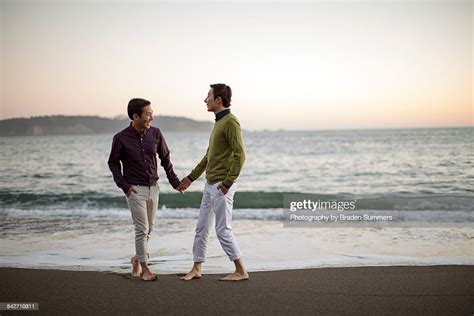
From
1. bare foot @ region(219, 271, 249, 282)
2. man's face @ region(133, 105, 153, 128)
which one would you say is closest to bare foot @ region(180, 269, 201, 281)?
bare foot @ region(219, 271, 249, 282)

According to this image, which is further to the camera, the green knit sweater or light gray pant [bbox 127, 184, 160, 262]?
light gray pant [bbox 127, 184, 160, 262]

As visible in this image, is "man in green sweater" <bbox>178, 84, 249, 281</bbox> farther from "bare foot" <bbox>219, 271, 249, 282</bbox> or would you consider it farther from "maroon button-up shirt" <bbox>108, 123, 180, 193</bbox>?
"maroon button-up shirt" <bbox>108, 123, 180, 193</bbox>

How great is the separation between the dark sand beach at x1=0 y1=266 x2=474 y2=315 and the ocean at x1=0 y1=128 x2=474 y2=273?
57cm

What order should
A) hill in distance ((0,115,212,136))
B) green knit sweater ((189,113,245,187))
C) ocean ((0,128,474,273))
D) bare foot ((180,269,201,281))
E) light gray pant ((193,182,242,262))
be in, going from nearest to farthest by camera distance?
green knit sweater ((189,113,245,187)), light gray pant ((193,182,242,262)), bare foot ((180,269,201,281)), ocean ((0,128,474,273)), hill in distance ((0,115,212,136))

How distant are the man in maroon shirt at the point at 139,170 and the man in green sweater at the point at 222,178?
0.45 m

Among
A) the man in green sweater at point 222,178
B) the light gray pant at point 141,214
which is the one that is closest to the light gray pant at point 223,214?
the man in green sweater at point 222,178

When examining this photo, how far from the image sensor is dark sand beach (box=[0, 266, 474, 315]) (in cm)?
392

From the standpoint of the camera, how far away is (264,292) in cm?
436

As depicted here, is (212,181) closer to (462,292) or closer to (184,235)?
(462,292)

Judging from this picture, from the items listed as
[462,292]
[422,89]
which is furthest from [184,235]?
[422,89]

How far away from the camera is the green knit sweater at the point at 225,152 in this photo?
15.0ft

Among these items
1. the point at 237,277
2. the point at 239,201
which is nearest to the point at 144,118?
the point at 237,277

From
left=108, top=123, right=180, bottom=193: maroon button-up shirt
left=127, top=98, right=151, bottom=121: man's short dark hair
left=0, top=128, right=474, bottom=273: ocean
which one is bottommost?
left=0, top=128, right=474, bottom=273: ocean

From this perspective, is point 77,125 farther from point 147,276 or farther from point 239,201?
point 147,276
